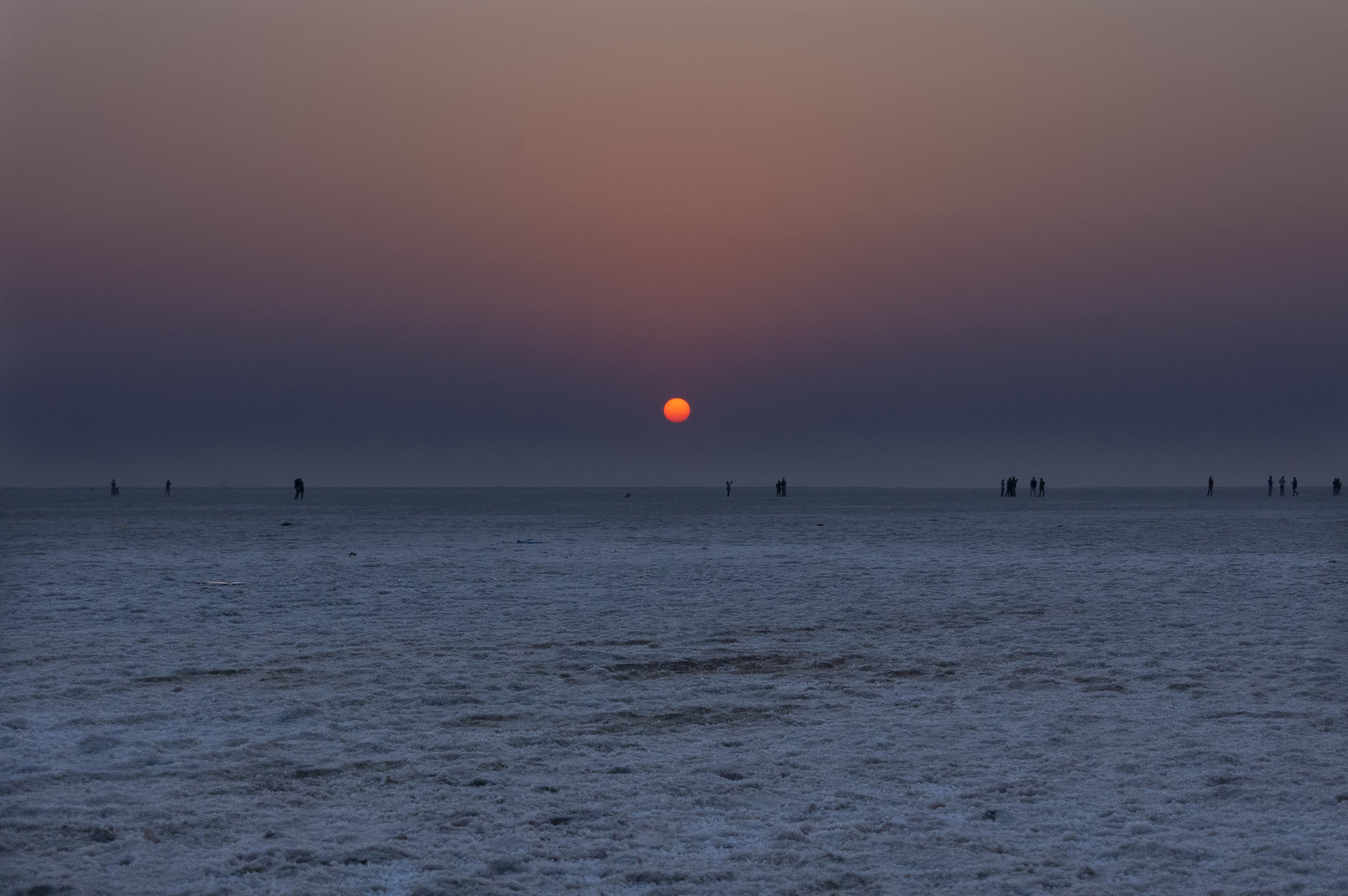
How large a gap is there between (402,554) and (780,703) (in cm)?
2155

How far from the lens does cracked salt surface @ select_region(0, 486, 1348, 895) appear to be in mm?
5914

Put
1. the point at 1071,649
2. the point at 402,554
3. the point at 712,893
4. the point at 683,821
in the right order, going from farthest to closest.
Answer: the point at 402,554
the point at 1071,649
the point at 683,821
the point at 712,893

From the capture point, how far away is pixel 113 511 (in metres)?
74.6

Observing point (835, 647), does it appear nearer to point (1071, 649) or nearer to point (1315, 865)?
point (1071, 649)

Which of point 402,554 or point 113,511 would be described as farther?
point 113,511

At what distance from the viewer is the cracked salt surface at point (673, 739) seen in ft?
19.4

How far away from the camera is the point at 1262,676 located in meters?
11.0

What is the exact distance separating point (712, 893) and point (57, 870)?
3270mm

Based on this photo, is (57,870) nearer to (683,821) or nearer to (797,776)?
(683,821)

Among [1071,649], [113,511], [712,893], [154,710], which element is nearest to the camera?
[712,893]

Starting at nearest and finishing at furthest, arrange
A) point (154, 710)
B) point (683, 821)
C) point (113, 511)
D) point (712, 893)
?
point (712, 893)
point (683, 821)
point (154, 710)
point (113, 511)

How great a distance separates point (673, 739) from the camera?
28.5ft

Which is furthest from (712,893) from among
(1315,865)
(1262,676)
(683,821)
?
(1262,676)

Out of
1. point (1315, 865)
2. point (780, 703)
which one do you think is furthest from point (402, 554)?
point (1315, 865)
